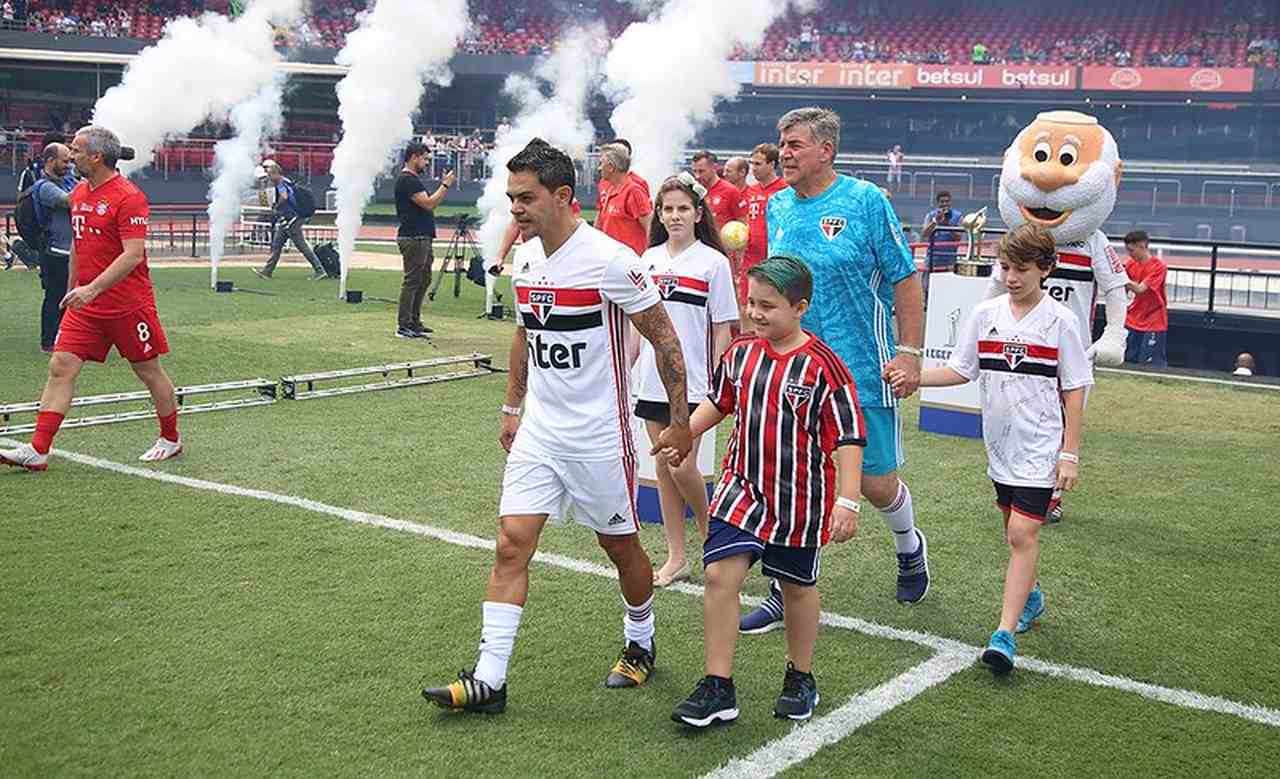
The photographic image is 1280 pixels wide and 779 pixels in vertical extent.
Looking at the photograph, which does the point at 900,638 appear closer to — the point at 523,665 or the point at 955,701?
the point at 955,701

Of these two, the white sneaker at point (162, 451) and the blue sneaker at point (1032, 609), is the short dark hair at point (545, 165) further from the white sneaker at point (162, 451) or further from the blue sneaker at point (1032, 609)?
the white sneaker at point (162, 451)

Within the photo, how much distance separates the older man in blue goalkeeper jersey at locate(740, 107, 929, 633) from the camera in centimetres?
553

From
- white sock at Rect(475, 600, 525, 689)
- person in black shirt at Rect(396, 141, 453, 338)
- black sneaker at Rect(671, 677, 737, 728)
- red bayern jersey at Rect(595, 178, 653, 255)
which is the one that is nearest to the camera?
black sneaker at Rect(671, 677, 737, 728)

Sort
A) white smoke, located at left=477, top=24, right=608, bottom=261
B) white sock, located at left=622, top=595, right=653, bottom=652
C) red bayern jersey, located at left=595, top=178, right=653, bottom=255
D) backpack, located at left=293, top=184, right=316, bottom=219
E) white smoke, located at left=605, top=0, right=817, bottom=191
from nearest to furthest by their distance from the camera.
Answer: white sock, located at left=622, top=595, right=653, bottom=652 → red bayern jersey, located at left=595, top=178, right=653, bottom=255 → backpack, located at left=293, top=184, right=316, bottom=219 → white smoke, located at left=605, top=0, right=817, bottom=191 → white smoke, located at left=477, top=24, right=608, bottom=261

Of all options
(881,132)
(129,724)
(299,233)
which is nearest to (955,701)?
(129,724)

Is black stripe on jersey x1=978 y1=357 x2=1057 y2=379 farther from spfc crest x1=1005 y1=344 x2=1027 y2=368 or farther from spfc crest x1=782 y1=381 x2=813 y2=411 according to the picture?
spfc crest x1=782 y1=381 x2=813 y2=411

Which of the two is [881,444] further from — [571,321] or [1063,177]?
[1063,177]

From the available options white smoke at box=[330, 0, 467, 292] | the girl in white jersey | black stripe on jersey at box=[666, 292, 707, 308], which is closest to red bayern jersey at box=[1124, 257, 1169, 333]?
the girl in white jersey

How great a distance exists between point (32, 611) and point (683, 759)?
286 cm

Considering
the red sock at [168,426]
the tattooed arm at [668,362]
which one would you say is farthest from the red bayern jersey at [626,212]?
the tattooed arm at [668,362]

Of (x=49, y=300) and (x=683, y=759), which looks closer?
(x=683, y=759)

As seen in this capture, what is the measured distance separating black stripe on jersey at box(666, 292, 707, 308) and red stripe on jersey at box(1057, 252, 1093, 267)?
252 centimetres

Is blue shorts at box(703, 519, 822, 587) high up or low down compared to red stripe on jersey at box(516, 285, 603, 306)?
down

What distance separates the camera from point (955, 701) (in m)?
4.77
